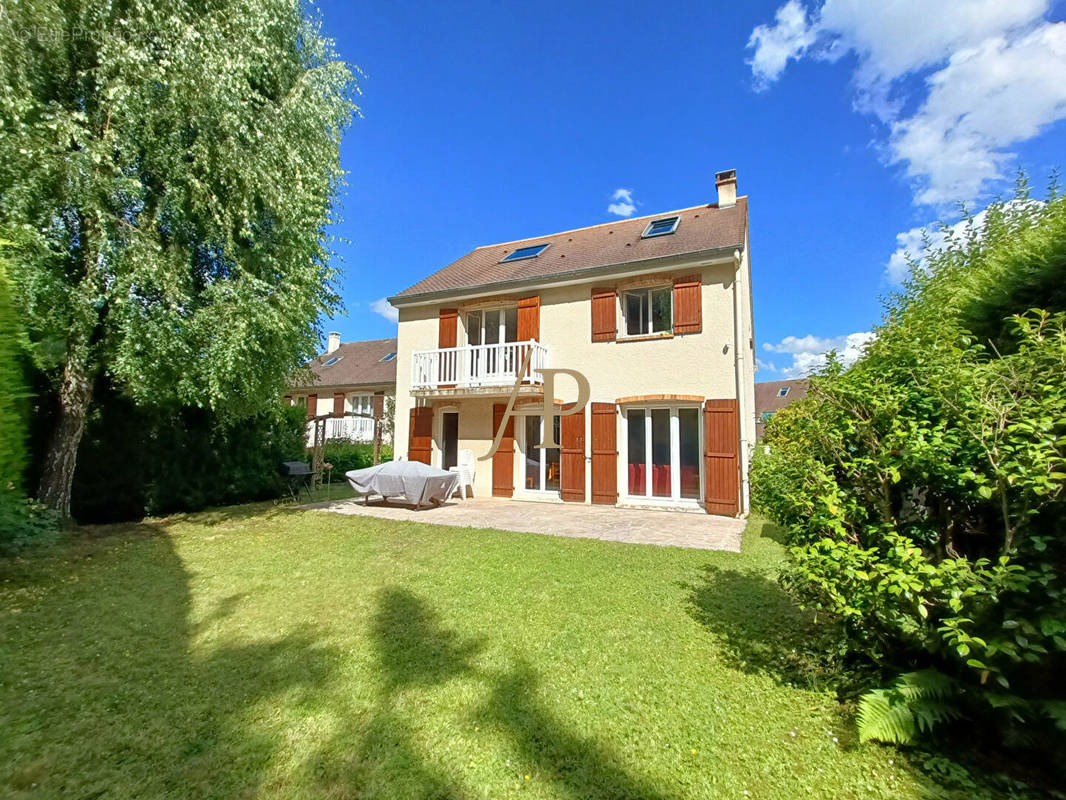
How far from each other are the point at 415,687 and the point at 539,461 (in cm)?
895

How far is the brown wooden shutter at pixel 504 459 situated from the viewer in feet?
39.4

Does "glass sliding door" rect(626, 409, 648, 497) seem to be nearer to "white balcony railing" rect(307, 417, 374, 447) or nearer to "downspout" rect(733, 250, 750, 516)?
"downspout" rect(733, 250, 750, 516)

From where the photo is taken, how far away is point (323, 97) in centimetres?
843

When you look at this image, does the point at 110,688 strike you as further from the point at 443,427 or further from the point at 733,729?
the point at 443,427

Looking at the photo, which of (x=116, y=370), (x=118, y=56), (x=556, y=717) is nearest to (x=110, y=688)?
(x=556, y=717)

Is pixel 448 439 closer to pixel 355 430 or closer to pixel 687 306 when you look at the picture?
pixel 687 306

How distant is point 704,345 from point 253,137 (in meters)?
9.51

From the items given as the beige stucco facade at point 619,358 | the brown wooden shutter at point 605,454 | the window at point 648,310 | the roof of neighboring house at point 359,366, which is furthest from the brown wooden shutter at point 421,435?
the roof of neighboring house at point 359,366

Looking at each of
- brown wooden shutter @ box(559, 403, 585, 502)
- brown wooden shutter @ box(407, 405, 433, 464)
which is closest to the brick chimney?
brown wooden shutter @ box(559, 403, 585, 502)

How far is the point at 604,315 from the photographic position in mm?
11180

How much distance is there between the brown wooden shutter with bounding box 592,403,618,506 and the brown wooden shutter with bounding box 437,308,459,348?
458 cm

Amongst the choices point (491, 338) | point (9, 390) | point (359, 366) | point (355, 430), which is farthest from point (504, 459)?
point (359, 366)

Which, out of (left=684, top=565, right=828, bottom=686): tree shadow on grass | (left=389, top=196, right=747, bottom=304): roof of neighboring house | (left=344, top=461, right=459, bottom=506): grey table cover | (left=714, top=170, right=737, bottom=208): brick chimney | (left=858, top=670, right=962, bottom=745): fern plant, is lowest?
(left=684, top=565, right=828, bottom=686): tree shadow on grass

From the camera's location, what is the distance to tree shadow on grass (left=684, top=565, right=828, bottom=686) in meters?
3.31
